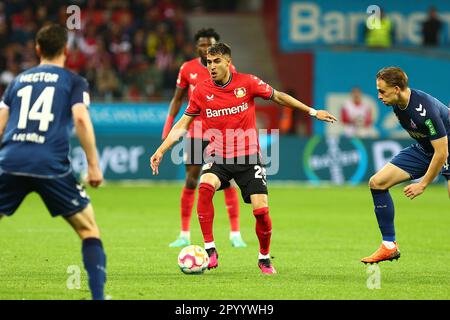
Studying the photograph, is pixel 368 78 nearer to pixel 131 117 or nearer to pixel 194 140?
pixel 131 117

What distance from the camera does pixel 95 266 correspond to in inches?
276

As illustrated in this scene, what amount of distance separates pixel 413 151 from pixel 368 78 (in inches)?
668

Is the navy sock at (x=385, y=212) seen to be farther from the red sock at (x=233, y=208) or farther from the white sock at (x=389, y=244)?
the red sock at (x=233, y=208)

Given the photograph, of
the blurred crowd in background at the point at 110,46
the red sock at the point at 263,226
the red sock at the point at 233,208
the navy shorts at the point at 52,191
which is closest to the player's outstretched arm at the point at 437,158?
the red sock at the point at 263,226

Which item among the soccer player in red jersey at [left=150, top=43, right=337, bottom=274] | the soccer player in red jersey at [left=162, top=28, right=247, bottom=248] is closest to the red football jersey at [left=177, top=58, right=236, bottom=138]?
the soccer player in red jersey at [left=162, top=28, right=247, bottom=248]

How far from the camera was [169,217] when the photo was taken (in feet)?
51.4

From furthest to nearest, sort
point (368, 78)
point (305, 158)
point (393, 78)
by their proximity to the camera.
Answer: point (368, 78), point (305, 158), point (393, 78)

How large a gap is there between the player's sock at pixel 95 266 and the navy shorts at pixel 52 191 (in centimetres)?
29

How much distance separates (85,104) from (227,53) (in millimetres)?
2852

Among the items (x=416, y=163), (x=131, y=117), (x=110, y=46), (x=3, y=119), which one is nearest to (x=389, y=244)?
(x=416, y=163)

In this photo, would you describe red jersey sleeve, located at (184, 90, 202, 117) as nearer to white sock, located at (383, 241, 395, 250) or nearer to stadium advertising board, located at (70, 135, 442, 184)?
white sock, located at (383, 241, 395, 250)

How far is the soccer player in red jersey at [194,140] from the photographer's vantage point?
11.7 meters
